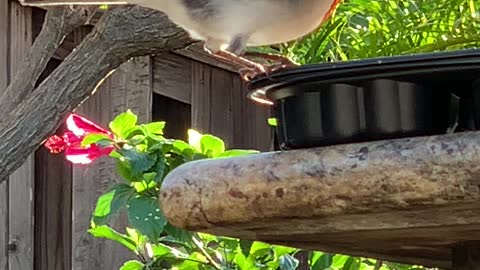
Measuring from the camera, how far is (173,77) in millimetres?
2553

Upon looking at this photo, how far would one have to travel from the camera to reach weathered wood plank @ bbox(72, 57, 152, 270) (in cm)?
240

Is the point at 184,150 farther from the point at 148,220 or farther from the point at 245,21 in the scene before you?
the point at 245,21

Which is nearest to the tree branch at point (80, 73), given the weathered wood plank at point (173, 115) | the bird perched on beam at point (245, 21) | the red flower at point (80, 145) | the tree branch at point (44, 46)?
the tree branch at point (44, 46)

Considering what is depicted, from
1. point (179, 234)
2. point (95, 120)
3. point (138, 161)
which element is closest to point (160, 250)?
point (179, 234)

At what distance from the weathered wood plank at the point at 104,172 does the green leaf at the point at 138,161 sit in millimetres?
649

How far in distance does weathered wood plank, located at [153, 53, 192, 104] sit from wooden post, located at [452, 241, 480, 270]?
1.55 m

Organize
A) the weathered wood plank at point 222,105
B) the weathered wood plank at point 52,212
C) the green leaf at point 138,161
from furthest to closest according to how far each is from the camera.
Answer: the weathered wood plank at point 222,105 → the weathered wood plank at point 52,212 → the green leaf at point 138,161

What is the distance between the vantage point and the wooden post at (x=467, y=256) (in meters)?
0.98

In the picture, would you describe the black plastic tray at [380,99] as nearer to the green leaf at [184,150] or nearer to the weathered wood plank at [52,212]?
the green leaf at [184,150]

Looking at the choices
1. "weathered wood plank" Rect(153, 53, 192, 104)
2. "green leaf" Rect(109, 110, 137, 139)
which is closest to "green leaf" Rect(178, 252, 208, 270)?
"green leaf" Rect(109, 110, 137, 139)

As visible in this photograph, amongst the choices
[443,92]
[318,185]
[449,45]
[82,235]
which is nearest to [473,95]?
[443,92]

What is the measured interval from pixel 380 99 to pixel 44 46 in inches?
53.3

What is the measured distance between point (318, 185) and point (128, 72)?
1.73 m

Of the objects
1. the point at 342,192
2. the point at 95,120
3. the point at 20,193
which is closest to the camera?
the point at 342,192
